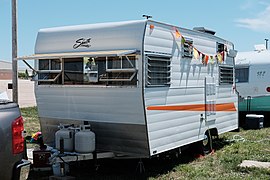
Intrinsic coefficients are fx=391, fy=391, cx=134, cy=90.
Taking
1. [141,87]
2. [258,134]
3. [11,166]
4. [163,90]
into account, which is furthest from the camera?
[258,134]

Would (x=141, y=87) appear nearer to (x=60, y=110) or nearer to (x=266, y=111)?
(x=60, y=110)

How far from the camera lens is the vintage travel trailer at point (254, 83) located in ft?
46.9

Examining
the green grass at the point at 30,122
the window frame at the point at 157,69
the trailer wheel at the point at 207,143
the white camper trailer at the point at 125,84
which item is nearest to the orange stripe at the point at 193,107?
the white camper trailer at the point at 125,84

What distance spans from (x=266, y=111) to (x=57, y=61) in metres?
9.49

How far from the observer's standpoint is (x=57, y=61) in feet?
24.1

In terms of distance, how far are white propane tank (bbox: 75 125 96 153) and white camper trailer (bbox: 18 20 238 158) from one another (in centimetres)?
34

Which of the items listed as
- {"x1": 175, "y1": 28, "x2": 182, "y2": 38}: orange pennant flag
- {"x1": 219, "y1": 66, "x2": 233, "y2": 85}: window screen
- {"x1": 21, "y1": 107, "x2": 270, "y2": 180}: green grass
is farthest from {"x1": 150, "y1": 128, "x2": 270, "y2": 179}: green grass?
{"x1": 175, "y1": 28, "x2": 182, "y2": 38}: orange pennant flag

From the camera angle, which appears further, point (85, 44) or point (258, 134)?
point (258, 134)

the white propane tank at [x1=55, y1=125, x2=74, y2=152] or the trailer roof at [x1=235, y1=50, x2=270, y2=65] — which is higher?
the trailer roof at [x1=235, y1=50, x2=270, y2=65]

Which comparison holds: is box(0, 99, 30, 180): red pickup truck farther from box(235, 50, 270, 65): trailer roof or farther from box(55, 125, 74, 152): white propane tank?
box(235, 50, 270, 65): trailer roof

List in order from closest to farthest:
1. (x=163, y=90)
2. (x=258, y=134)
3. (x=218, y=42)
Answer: (x=163, y=90) < (x=218, y=42) < (x=258, y=134)

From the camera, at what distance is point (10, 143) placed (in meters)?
3.89

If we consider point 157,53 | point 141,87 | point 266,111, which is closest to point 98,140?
point 141,87

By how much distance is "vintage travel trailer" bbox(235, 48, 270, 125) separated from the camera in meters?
14.3
